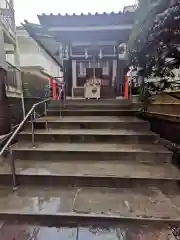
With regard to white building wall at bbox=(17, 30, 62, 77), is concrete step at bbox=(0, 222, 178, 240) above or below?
below

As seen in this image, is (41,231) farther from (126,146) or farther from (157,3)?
(157,3)

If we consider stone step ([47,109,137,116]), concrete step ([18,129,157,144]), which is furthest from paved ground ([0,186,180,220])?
stone step ([47,109,137,116])

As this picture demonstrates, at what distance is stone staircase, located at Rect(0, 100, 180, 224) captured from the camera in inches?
85.5

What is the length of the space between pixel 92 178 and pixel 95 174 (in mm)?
90

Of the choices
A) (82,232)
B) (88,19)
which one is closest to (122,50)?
(88,19)

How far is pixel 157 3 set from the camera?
8.13 ft

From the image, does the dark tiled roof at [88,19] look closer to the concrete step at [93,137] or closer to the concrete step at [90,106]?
the concrete step at [90,106]

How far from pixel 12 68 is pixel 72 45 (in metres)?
3.34

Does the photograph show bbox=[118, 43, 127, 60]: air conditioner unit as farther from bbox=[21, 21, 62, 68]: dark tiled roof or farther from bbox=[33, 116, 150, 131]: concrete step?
bbox=[21, 21, 62, 68]: dark tiled roof

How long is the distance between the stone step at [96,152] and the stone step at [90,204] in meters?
0.71

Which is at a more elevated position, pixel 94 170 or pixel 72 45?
pixel 72 45

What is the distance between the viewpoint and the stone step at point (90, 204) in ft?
6.94

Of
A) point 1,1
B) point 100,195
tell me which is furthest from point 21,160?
point 1,1

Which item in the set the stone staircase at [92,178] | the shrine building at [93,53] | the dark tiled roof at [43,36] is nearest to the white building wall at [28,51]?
the dark tiled roof at [43,36]
